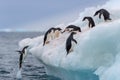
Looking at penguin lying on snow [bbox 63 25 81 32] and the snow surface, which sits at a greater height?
penguin lying on snow [bbox 63 25 81 32]

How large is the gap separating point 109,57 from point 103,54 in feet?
0.74

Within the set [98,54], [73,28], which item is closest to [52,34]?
[73,28]

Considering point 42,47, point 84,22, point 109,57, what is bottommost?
point 109,57

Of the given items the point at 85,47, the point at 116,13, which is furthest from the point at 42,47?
the point at 85,47

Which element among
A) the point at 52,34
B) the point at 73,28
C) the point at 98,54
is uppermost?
the point at 52,34

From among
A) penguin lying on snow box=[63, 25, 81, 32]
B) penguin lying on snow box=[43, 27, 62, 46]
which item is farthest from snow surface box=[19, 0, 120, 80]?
penguin lying on snow box=[43, 27, 62, 46]

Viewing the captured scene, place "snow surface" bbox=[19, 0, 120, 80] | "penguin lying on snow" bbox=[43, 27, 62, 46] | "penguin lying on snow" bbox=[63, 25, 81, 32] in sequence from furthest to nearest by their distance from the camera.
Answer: "penguin lying on snow" bbox=[43, 27, 62, 46] < "penguin lying on snow" bbox=[63, 25, 81, 32] < "snow surface" bbox=[19, 0, 120, 80]

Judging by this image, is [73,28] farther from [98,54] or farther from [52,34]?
[98,54]

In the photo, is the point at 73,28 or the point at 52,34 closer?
the point at 73,28

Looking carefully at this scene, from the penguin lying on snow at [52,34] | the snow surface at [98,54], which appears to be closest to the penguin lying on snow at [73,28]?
the penguin lying on snow at [52,34]

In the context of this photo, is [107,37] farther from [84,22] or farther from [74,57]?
[84,22]

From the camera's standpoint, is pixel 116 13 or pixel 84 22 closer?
pixel 116 13

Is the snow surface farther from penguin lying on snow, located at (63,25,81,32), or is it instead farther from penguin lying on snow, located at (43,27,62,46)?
penguin lying on snow, located at (43,27,62,46)

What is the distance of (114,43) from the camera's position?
14.9m
